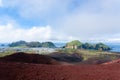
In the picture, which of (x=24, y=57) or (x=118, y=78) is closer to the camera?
(x=118, y=78)

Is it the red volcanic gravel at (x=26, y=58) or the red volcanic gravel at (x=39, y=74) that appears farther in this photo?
the red volcanic gravel at (x=26, y=58)

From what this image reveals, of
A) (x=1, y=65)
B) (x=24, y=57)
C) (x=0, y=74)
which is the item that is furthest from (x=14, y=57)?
(x=0, y=74)

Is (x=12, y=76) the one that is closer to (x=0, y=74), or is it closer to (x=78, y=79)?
(x=0, y=74)

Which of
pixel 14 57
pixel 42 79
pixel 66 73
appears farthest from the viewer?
pixel 14 57

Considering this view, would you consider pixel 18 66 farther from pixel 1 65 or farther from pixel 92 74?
pixel 92 74

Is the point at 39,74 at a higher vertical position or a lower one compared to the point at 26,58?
lower

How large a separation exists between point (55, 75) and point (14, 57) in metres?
25.7

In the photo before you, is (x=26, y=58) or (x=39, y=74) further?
(x=26, y=58)

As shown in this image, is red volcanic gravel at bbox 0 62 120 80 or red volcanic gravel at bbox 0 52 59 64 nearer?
red volcanic gravel at bbox 0 62 120 80

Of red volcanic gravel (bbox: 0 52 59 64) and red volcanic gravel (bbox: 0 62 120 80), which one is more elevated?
red volcanic gravel (bbox: 0 52 59 64)

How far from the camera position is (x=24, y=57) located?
4662 cm

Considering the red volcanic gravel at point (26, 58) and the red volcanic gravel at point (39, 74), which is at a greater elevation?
the red volcanic gravel at point (26, 58)

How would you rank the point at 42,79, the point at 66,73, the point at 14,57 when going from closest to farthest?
the point at 42,79 → the point at 66,73 → the point at 14,57

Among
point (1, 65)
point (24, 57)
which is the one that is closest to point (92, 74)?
point (1, 65)
